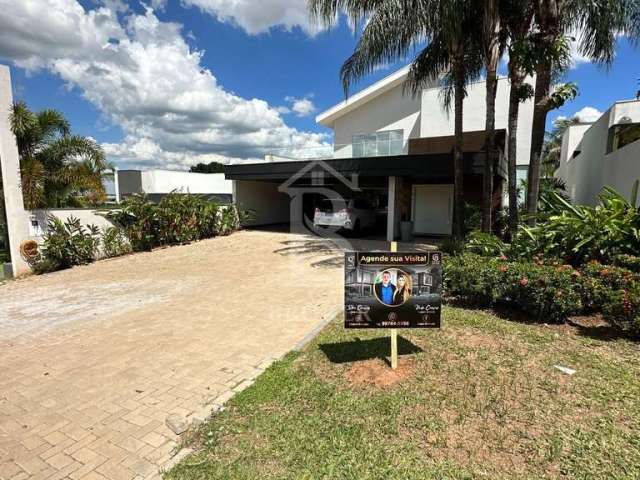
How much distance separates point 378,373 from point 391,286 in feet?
2.98

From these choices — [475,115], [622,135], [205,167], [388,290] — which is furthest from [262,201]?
[205,167]

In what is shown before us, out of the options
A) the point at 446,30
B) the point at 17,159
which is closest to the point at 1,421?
the point at 17,159

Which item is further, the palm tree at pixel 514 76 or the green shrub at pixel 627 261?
the palm tree at pixel 514 76

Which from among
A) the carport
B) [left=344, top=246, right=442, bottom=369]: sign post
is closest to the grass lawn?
[left=344, top=246, right=442, bottom=369]: sign post

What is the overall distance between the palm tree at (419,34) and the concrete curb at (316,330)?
513 centimetres

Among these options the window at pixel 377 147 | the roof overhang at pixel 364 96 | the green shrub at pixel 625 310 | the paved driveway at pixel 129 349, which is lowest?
the paved driveway at pixel 129 349

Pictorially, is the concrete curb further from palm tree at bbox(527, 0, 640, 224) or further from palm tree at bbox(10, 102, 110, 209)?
palm tree at bbox(10, 102, 110, 209)

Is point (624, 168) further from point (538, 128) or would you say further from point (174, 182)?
point (174, 182)

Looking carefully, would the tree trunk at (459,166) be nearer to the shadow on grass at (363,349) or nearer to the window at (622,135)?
the window at (622,135)


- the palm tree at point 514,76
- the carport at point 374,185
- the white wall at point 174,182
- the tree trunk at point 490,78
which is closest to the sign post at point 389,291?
the palm tree at point 514,76

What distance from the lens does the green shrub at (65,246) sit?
1030 centimetres

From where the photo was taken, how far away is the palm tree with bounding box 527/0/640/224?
24.0ft

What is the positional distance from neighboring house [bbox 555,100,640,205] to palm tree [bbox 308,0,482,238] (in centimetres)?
369

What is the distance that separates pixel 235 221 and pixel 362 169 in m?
6.44
